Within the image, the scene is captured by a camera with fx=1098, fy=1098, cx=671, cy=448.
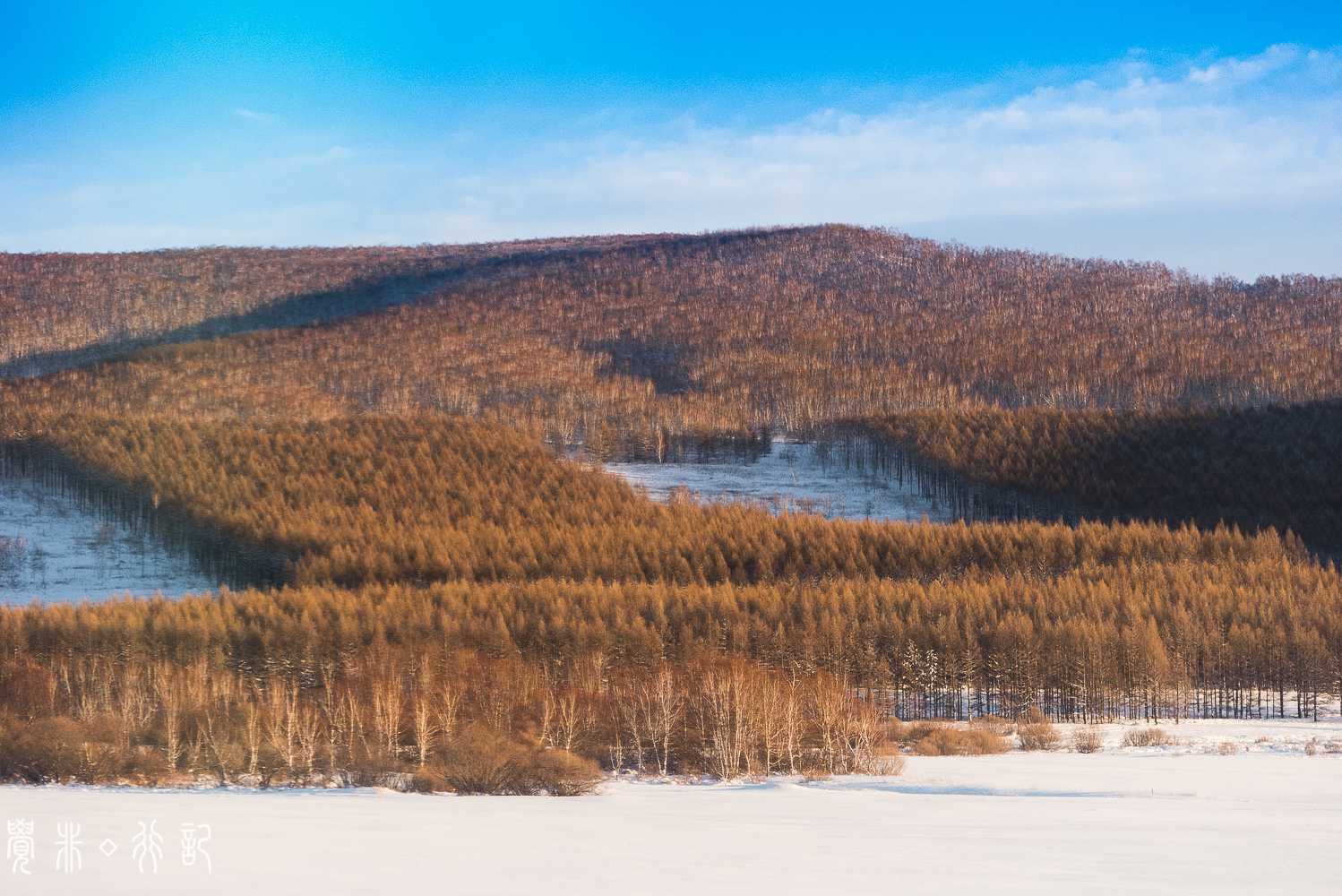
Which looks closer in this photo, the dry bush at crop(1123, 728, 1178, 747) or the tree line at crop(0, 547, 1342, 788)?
the dry bush at crop(1123, 728, 1178, 747)

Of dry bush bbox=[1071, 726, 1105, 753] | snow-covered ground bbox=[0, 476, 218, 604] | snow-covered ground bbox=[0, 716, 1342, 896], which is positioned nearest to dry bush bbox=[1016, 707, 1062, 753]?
dry bush bbox=[1071, 726, 1105, 753]

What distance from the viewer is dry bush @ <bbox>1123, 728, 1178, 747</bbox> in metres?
49.3

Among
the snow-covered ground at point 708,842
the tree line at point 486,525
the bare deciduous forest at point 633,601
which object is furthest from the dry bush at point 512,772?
the tree line at point 486,525

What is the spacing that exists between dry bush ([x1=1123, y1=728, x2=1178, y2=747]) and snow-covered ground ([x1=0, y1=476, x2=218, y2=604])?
7971cm

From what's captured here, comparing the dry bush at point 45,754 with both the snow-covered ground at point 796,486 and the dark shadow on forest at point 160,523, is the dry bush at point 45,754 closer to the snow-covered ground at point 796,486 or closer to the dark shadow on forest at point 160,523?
the dark shadow on forest at point 160,523

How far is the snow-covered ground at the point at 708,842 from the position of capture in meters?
14.5

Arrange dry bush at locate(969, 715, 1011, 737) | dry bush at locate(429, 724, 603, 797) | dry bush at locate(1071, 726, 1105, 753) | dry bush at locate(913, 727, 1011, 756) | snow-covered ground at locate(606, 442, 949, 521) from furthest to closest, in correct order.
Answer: snow-covered ground at locate(606, 442, 949, 521) → dry bush at locate(969, 715, 1011, 737) → dry bush at locate(1071, 726, 1105, 753) → dry bush at locate(913, 727, 1011, 756) → dry bush at locate(429, 724, 603, 797)

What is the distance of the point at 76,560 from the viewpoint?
104250mm

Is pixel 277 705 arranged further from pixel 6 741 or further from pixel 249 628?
pixel 249 628

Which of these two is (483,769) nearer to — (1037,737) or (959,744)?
(959,744)

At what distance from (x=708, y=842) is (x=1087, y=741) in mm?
35711

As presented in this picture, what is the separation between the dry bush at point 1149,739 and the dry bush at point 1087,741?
122 cm

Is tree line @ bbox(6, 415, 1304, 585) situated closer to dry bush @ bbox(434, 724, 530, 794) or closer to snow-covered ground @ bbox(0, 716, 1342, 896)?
dry bush @ bbox(434, 724, 530, 794)

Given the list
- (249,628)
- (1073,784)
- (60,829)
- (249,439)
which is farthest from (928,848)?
(249,439)
